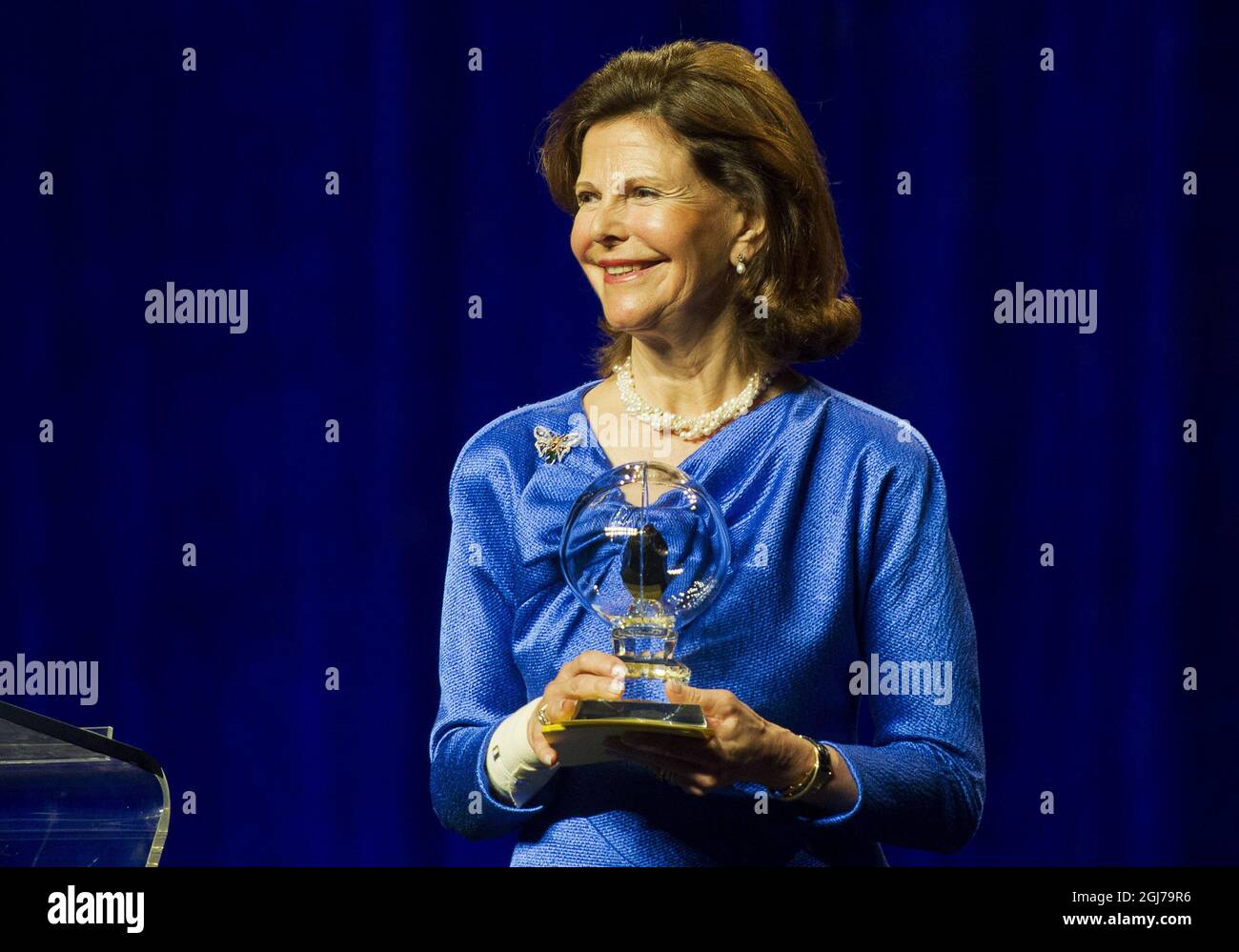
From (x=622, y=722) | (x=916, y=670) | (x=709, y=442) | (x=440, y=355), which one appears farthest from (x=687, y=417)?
(x=440, y=355)

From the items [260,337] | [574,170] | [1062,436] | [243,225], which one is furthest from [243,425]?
[1062,436]

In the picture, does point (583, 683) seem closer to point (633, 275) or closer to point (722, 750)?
point (722, 750)

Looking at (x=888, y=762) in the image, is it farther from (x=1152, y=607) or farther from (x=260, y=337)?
(x=260, y=337)

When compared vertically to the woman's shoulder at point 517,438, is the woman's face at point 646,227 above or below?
above

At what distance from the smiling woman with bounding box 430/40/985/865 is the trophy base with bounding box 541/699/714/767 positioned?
0.45ft

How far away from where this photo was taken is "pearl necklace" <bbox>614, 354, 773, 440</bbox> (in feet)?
6.76

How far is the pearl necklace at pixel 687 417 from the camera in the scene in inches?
81.1

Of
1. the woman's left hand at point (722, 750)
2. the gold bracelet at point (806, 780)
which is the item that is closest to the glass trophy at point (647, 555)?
the woman's left hand at point (722, 750)

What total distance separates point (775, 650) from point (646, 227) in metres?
0.51

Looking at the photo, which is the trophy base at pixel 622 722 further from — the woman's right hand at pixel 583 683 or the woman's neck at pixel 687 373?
the woman's neck at pixel 687 373

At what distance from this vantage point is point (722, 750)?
173 cm
